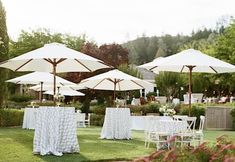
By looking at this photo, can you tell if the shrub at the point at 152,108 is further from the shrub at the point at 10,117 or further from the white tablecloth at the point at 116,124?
the white tablecloth at the point at 116,124

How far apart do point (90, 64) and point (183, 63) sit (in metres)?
2.86

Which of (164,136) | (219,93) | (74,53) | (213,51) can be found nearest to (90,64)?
(74,53)

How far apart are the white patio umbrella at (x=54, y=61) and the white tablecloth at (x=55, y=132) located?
130 centimetres

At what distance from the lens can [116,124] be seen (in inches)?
673

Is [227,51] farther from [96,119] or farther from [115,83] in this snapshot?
[115,83]

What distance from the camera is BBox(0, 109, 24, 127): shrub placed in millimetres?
22219

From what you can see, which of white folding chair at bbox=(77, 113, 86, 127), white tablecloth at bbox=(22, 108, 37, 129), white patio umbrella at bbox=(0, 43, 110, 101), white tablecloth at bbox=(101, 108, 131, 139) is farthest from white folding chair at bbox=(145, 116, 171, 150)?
white folding chair at bbox=(77, 113, 86, 127)

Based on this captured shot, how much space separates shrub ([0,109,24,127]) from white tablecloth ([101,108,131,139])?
6.87 metres

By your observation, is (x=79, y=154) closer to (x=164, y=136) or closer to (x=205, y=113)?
(x=164, y=136)

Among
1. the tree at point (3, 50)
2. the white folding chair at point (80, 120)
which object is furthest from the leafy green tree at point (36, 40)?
the tree at point (3, 50)

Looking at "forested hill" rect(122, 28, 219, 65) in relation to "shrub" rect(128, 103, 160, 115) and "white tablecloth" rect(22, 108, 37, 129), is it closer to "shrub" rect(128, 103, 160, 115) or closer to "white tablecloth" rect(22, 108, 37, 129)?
"shrub" rect(128, 103, 160, 115)

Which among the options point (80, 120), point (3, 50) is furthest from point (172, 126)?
point (80, 120)

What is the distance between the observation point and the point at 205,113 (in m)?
24.6

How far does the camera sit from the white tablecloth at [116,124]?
55.8ft
